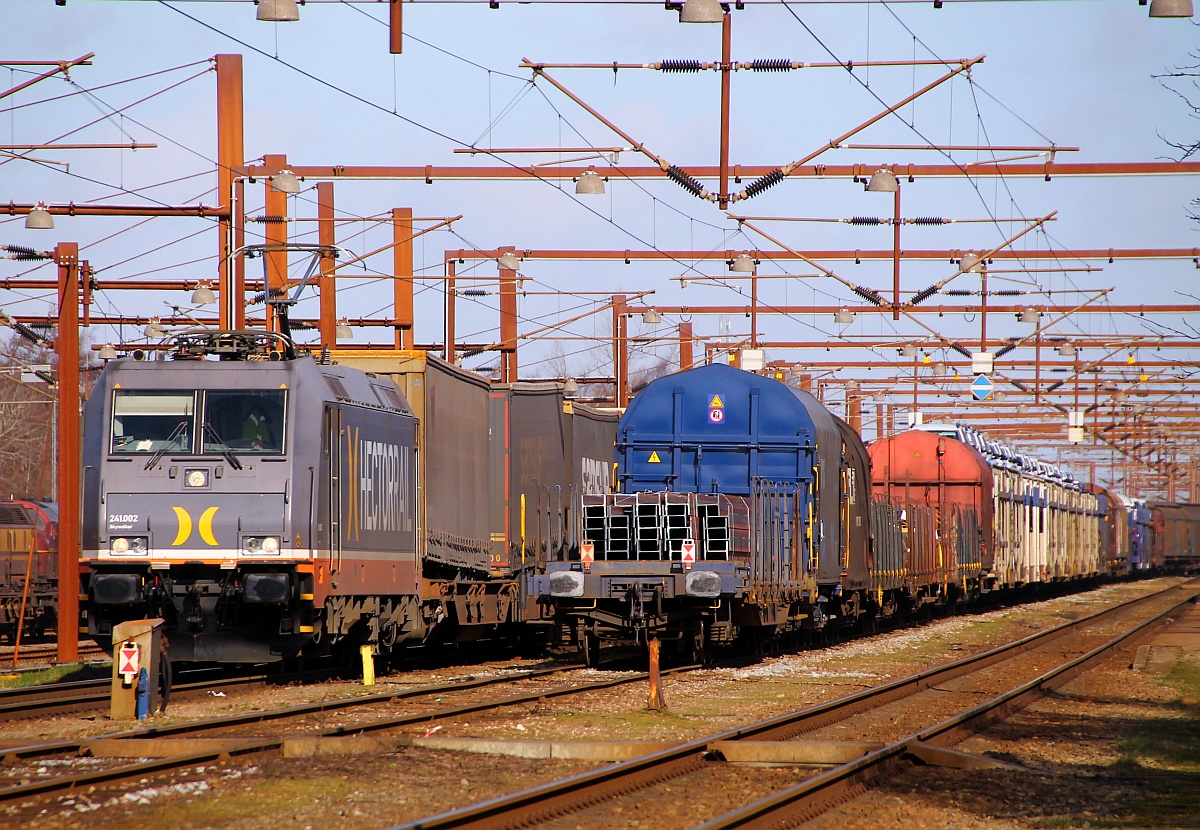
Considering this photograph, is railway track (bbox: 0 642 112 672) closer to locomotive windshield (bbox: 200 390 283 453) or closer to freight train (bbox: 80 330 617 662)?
freight train (bbox: 80 330 617 662)

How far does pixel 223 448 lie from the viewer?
1530cm

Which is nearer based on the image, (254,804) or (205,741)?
(254,804)

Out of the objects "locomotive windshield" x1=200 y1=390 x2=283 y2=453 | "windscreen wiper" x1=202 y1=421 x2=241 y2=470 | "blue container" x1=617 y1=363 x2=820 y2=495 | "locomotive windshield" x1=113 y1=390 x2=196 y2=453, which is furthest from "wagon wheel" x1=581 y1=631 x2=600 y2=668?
"locomotive windshield" x1=113 y1=390 x2=196 y2=453

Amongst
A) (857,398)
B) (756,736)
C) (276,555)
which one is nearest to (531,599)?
(276,555)

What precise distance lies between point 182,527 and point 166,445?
3.15ft

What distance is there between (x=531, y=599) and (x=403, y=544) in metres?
3.87

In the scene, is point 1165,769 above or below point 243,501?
below

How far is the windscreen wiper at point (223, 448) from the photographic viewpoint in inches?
598

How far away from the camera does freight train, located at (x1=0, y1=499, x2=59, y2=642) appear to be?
2708cm

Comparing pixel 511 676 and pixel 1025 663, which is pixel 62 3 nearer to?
pixel 511 676

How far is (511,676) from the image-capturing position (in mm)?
18109

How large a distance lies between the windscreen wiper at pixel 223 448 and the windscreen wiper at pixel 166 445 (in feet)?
0.84

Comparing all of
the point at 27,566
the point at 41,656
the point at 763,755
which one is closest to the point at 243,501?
the point at 763,755

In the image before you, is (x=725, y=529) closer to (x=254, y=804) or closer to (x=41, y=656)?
(x=254, y=804)
